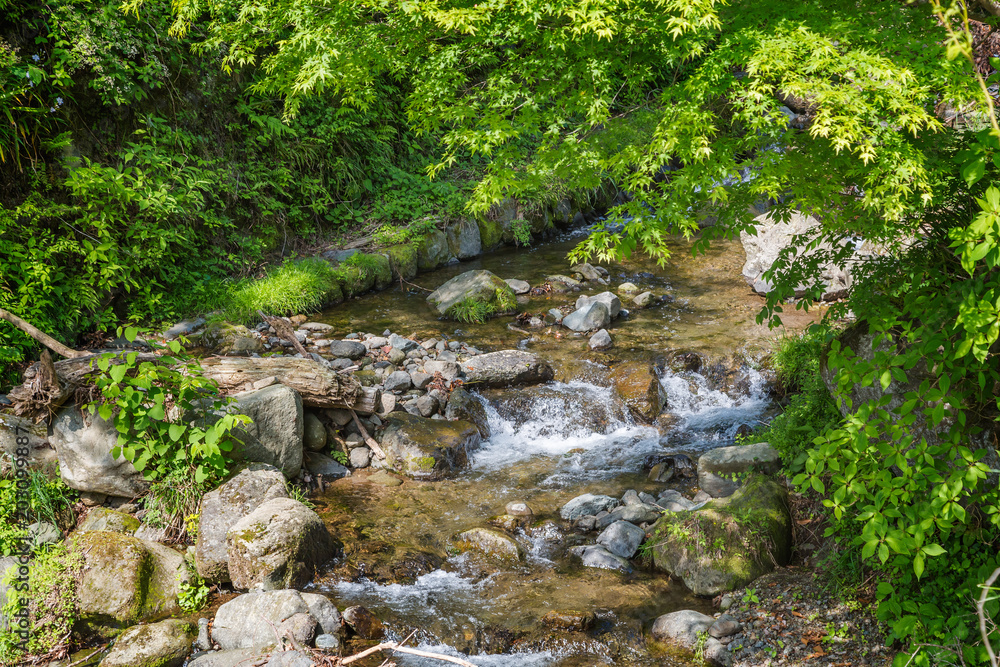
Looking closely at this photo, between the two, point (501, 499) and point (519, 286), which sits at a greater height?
point (519, 286)

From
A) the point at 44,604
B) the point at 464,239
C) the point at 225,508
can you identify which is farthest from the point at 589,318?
the point at 44,604

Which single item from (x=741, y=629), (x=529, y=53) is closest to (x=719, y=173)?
(x=529, y=53)

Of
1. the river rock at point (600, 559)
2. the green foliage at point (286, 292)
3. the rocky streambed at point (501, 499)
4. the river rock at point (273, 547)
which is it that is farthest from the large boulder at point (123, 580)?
the green foliage at point (286, 292)

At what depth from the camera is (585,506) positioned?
18.3 ft

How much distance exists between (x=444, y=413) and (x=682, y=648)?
12.3 feet

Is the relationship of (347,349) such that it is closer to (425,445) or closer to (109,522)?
(425,445)

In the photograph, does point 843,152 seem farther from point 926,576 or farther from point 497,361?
point 497,361

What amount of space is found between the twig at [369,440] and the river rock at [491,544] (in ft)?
4.95

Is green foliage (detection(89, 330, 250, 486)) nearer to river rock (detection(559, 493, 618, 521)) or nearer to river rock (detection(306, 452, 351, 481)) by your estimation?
river rock (detection(306, 452, 351, 481))

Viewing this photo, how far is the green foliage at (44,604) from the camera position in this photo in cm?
397

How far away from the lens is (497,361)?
25.4 ft

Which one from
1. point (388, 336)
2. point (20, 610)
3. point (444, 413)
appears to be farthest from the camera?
point (388, 336)

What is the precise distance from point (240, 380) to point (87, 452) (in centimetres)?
131

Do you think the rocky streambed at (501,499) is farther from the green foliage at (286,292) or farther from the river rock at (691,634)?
the green foliage at (286,292)
